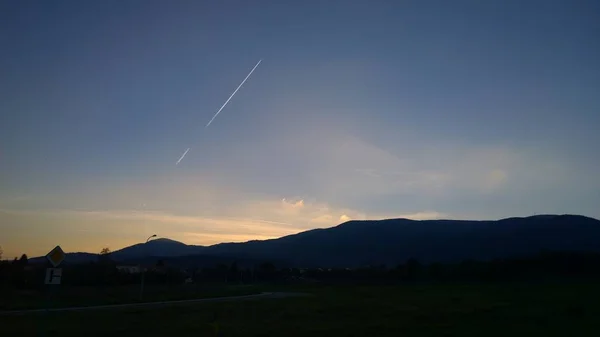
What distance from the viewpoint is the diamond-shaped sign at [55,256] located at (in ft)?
75.9

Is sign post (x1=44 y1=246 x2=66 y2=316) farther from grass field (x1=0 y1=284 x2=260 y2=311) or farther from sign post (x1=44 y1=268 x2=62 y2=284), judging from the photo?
grass field (x1=0 y1=284 x2=260 y2=311)

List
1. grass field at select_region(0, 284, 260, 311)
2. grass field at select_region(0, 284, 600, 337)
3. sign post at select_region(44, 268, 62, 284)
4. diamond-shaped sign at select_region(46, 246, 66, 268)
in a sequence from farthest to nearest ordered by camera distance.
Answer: grass field at select_region(0, 284, 260, 311) → grass field at select_region(0, 284, 600, 337) → sign post at select_region(44, 268, 62, 284) → diamond-shaped sign at select_region(46, 246, 66, 268)

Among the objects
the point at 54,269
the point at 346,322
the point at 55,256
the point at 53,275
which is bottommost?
the point at 346,322

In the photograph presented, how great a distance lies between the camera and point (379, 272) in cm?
15062

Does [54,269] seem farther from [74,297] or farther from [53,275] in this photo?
[74,297]

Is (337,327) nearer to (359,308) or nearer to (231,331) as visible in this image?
(231,331)

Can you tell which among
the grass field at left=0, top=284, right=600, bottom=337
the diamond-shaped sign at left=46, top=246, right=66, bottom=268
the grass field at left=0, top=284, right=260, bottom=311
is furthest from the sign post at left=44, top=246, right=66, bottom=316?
the grass field at left=0, top=284, right=260, bottom=311

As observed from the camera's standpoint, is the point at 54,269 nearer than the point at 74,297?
Yes

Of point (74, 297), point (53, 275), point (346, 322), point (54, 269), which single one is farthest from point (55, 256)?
point (74, 297)

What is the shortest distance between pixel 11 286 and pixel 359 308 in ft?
223

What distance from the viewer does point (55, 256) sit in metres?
23.3

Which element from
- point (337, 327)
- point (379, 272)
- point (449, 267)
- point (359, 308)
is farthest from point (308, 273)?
point (337, 327)

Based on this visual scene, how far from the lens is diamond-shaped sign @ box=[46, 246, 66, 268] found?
23125mm

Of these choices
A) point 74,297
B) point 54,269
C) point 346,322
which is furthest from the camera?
point 74,297
